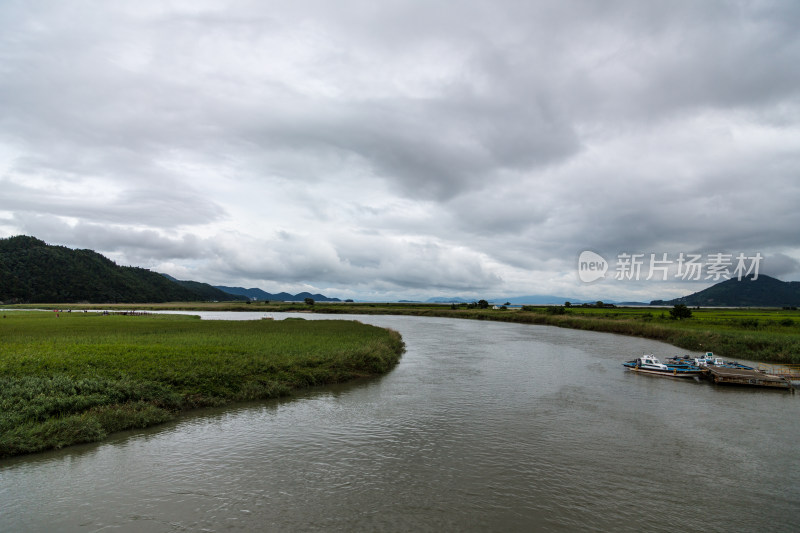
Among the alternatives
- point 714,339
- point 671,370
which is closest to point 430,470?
point 671,370

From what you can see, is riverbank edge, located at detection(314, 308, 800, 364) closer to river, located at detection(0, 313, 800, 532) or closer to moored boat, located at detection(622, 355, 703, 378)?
moored boat, located at detection(622, 355, 703, 378)

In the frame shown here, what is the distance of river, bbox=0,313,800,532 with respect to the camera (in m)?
10.8

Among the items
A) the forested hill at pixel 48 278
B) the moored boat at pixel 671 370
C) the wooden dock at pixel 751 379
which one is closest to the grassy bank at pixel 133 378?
the moored boat at pixel 671 370

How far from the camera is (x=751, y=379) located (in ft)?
94.7

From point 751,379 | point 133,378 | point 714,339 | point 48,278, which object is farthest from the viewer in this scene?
point 48,278

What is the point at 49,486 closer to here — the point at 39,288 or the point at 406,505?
the point at 406,505

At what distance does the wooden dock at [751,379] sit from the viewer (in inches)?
1128

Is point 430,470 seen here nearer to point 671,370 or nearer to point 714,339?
point 671,370

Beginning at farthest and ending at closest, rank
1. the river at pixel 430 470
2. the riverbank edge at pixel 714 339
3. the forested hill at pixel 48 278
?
the forested hill at pixel 48 278
the riverbank edge at pixel 714 339
the river at pixel 430 470

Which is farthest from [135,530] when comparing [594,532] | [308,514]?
[594,532]

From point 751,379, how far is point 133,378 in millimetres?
39007

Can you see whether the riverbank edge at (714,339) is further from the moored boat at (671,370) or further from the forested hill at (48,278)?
the forested hill at (48,278)

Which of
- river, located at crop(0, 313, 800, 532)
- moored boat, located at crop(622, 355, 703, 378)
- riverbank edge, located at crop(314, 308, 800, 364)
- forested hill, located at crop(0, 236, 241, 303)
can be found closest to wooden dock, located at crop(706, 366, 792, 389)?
moored boat, located at crop(622, 355, 703, 378)

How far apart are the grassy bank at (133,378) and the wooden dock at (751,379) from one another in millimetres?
24974
